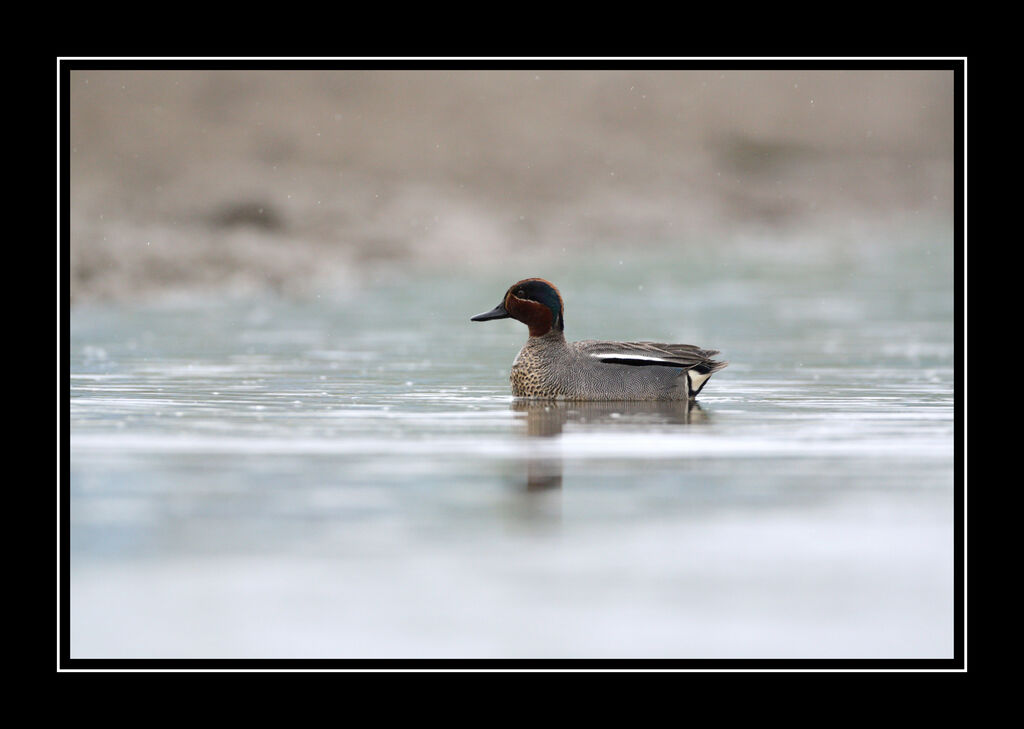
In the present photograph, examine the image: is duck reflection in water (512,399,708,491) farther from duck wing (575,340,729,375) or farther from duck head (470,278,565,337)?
duck head (470,278,565,337)

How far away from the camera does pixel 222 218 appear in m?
23.1

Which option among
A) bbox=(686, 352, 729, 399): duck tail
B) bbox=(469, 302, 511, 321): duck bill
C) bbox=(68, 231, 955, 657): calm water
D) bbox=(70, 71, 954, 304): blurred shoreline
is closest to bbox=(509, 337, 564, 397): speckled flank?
bbox=(68, 231, 955, 657): calm water

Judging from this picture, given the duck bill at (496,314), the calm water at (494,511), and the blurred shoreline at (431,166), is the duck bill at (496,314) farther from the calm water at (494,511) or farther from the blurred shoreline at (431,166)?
the blurred shoreline at (431,166)

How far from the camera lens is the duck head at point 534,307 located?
11.9 metres

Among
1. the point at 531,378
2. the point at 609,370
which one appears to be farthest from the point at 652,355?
the point at 531,378

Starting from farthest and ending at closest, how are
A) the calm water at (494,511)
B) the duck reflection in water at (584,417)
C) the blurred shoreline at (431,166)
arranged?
the blurred shoreline at (431,166) → the duck reflection in water at (584,417) → the calm water at (494,511)

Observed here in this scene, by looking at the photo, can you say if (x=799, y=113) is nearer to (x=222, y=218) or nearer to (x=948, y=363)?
(x=222, y=218)

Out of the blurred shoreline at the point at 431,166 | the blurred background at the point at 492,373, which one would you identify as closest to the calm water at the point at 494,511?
the blurred background at the point at 492,373

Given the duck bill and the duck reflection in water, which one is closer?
the duck reflection in water

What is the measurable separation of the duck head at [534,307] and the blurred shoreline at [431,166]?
360 inches

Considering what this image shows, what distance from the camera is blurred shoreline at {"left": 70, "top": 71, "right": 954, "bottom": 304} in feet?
74.7

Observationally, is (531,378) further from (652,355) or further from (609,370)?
(652,355)

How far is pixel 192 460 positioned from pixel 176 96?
18925 millimetres

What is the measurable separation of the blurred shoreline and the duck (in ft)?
32.1
